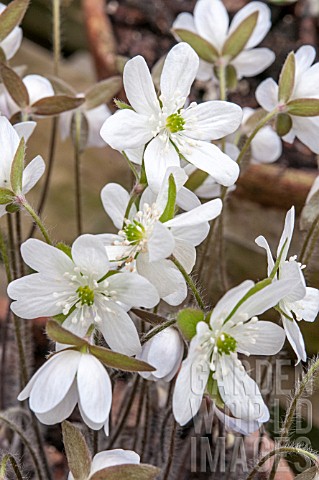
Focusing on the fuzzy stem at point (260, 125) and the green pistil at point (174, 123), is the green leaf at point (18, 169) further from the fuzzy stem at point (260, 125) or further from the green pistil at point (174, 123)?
the fuzzy stem at point (260, 125)

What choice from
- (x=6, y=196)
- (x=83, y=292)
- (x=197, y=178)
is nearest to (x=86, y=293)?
(x=83, y=292)

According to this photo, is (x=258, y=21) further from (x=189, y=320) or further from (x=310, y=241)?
(x=189, y=320)

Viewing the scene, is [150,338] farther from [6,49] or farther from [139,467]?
[6,49]

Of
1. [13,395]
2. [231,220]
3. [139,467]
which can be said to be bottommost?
[13,395]

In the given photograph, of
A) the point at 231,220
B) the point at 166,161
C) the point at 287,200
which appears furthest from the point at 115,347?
the point at 231,220

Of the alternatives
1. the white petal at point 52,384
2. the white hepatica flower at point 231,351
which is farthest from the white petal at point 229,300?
the white petal at point 52,384
